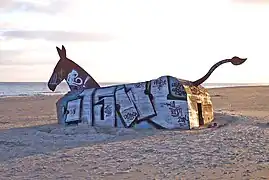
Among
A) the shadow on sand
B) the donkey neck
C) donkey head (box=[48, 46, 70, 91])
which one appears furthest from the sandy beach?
donkey head (box=[48, 46, 70, 91])

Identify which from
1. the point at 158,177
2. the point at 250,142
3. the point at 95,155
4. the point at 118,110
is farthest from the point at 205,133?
the point at 158,177

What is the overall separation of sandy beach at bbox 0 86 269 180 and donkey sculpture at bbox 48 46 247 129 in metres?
0.95

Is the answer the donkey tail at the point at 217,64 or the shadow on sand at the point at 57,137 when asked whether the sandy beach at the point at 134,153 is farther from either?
the donkey tail at the point at 217,64

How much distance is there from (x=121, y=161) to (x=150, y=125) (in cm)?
654

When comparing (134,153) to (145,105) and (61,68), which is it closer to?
(145,105)

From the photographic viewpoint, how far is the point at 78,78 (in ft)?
69.9

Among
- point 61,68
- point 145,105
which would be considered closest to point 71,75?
point 61,68

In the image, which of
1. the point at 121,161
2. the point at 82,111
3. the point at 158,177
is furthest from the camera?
the point at 82,111

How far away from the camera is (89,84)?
2103cm

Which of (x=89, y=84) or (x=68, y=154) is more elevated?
(x=89, y=84)

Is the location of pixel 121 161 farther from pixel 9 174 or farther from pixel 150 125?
pixel 150 125

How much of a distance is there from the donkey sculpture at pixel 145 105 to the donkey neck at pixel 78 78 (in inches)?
37.3

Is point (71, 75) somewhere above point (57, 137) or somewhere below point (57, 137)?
above

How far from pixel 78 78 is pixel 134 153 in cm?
944
